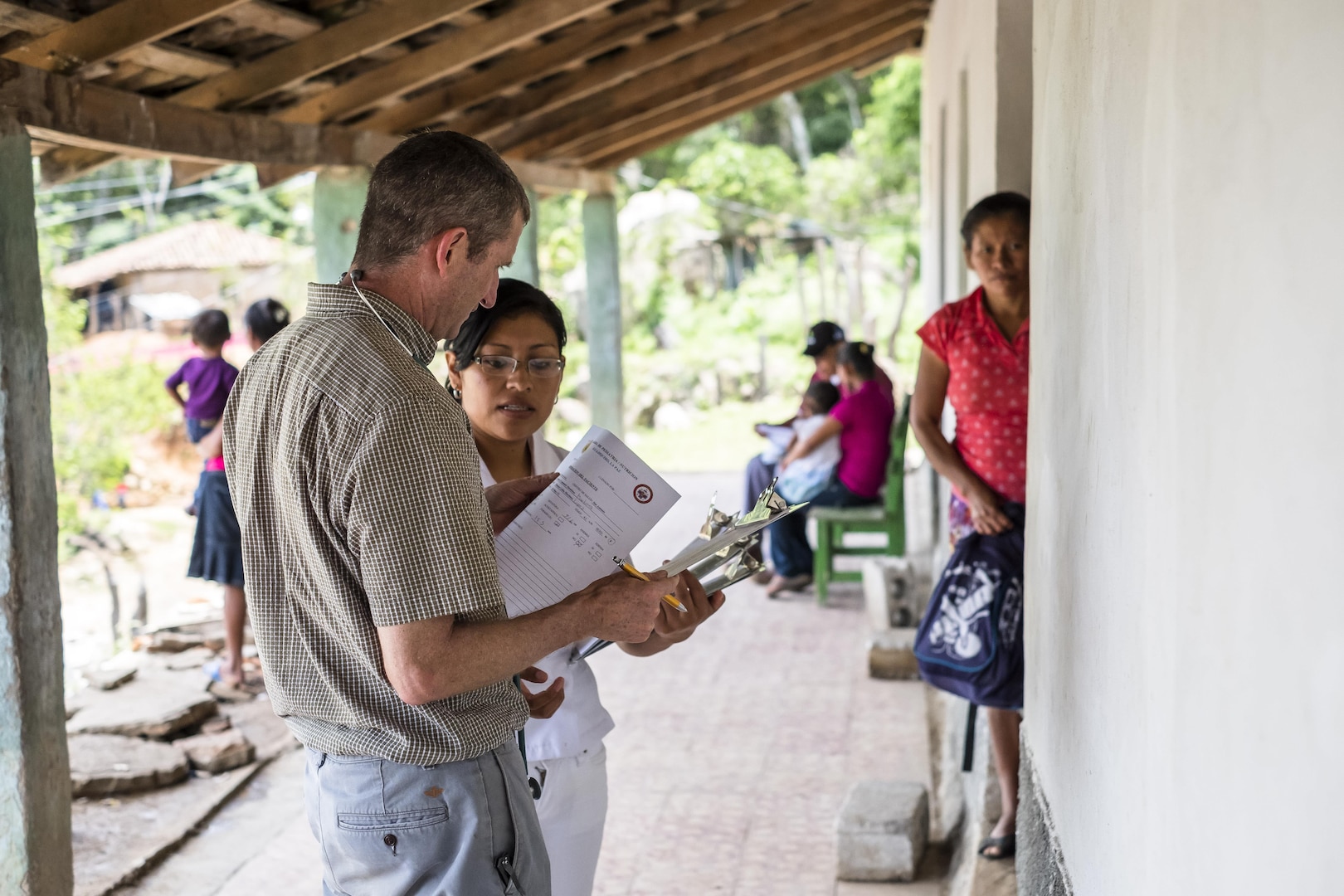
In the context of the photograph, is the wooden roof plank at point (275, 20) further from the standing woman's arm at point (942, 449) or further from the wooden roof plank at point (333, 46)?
the standing woman's arm at point (942, 449)

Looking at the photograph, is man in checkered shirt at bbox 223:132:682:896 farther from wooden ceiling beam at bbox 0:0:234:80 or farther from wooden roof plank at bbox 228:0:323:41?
wooden roof plank at bbox 228:0:323:41

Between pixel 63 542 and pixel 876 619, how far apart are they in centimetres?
1020

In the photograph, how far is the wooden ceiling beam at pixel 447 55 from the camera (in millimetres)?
5504

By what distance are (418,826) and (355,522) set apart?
45cm

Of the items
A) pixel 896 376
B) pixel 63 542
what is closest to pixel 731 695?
pixel 63 542

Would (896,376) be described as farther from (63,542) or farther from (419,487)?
(419,487)

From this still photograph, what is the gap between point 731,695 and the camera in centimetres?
587

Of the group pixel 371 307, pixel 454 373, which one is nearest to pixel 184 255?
pixel 454 373

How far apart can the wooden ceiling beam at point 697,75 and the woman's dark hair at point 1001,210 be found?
4874mm

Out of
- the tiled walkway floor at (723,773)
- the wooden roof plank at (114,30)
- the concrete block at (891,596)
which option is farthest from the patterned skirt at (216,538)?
the concrete block at (891,596)

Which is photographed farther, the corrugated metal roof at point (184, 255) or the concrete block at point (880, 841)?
the corrugated metal roof at point (184, 255)

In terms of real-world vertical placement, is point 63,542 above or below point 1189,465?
below

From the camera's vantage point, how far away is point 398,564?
1524 millimetres

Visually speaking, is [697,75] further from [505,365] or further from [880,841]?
[505,365]
